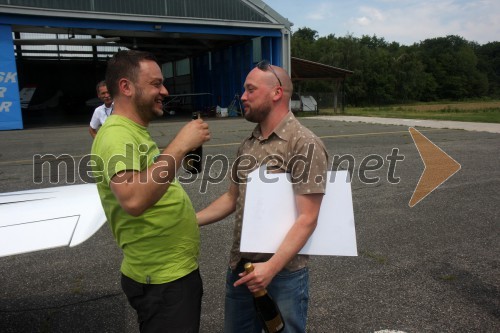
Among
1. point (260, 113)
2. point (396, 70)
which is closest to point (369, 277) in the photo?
point (260, 113)

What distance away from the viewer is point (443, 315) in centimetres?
305

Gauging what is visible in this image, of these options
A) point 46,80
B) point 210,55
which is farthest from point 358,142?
point 46,80

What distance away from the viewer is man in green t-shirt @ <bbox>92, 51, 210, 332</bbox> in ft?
5.30

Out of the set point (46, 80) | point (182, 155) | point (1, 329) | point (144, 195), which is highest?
point (46, 80)

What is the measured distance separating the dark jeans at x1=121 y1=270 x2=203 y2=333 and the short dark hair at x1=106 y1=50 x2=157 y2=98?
0.88 m

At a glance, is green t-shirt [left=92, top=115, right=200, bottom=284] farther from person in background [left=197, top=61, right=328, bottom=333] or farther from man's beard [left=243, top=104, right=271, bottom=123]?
man's beard [left=243, top=104, right=271, bottom=123]

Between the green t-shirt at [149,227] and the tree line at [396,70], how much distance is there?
56.9 m

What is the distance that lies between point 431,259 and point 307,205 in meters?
2.83

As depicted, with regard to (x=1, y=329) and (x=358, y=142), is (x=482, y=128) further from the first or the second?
(x=1, y=329)

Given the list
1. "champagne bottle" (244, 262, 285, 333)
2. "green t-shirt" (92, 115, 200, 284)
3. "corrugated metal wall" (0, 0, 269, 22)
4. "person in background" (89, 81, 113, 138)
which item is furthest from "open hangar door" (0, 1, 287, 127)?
"champagne bottle" (244, 262, 285, 333)

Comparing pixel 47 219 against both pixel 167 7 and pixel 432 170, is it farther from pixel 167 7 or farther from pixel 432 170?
pixel 167 7

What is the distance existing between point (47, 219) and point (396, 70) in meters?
78.2

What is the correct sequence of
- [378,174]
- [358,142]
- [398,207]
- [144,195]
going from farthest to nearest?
1. [358,142]
2. [378,174]
3. [398,207]
4. [144,195]

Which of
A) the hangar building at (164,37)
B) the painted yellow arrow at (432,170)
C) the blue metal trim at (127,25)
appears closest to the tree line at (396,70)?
the hangar building at (164,37)
